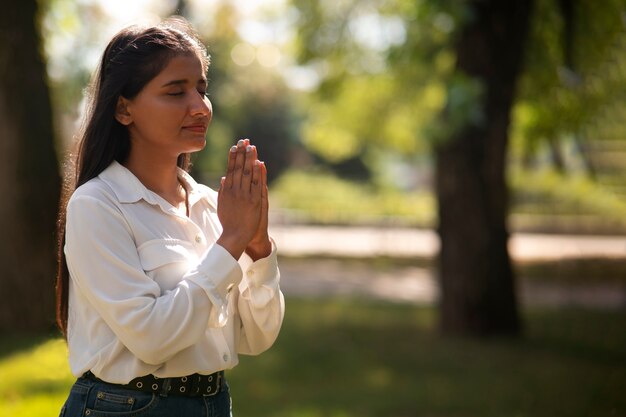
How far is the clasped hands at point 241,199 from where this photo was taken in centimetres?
217

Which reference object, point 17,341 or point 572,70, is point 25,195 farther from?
point 572,70

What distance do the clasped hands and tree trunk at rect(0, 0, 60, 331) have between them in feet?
24.8

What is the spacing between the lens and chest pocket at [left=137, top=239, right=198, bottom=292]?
7.12ft

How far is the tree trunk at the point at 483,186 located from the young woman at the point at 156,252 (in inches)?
294

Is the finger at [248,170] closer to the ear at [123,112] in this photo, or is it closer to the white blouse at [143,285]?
the white blouse at [143,285]

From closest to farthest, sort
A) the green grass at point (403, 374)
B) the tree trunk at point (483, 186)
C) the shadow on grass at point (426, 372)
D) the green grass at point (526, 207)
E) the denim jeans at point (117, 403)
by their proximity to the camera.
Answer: the denim jeans at point (117, 403) < the green grass at point (403, 374) < the shadow on grass at point (426, 372) < the tree trunk at point (483, 186) < the green grass at point (526, 207)

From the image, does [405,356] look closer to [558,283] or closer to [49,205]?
[49,205]

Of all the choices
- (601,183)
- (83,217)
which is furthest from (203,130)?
(601,183)

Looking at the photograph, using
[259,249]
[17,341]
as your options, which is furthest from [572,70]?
[259,249]

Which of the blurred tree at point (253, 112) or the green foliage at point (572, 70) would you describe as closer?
the green foliage at point (572, 70)

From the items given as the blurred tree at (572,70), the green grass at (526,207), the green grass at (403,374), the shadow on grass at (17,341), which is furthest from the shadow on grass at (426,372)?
the green grass at (526,207)

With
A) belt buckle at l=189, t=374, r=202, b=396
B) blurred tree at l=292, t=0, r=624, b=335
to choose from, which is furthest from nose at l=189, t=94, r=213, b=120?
blurred tree at l=292, t=0, r=624, b=335

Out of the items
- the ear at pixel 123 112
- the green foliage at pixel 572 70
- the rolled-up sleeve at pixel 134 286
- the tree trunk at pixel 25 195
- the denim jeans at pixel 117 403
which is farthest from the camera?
the green foliage at pixel 572 70

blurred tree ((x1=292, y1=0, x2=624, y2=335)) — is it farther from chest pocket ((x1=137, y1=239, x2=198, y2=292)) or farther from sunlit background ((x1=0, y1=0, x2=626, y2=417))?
chest pocket ((x1=137, y1=239, x2=198, y2=292))
